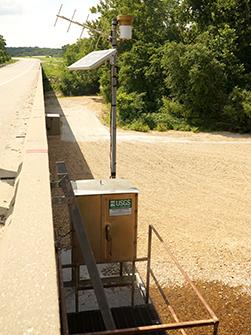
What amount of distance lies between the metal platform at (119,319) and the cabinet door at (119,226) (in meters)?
1.14

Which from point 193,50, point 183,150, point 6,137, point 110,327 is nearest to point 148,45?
point 193,50

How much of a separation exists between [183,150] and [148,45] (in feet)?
36.9

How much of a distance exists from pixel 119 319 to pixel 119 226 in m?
1.70

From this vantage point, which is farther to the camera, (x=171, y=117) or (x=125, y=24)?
(x=171, y=117)

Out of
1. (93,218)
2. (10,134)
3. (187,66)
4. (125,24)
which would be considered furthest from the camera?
(187,66)

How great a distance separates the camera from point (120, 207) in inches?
212

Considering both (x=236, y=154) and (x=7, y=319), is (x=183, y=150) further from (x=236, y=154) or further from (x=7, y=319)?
(x=7, y=319)

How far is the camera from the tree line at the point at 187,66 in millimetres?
21245

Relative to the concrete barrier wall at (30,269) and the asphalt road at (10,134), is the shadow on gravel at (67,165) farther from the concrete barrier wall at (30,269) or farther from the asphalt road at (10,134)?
the concrete barrier wall at (30,269)

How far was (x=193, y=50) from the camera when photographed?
20.7 meters

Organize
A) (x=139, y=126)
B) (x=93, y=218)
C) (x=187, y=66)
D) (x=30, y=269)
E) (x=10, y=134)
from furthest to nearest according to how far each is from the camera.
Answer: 1. (x=139, y=126)
2. (x=187, y=66)
3. (x=10, y=134)
4. (x=93, y=218)
5. (x=30, y=269)

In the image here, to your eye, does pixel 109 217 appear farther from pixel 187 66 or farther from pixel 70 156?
pixel 187 66

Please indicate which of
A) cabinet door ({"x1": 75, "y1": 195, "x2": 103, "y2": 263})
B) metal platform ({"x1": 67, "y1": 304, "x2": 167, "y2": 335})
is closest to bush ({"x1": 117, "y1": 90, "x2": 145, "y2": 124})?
metal platform ({"x1": 67, "y1": 304, "x2": 167, "y2": 335})

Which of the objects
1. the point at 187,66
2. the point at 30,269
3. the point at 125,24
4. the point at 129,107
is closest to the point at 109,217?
the point at 30,269
